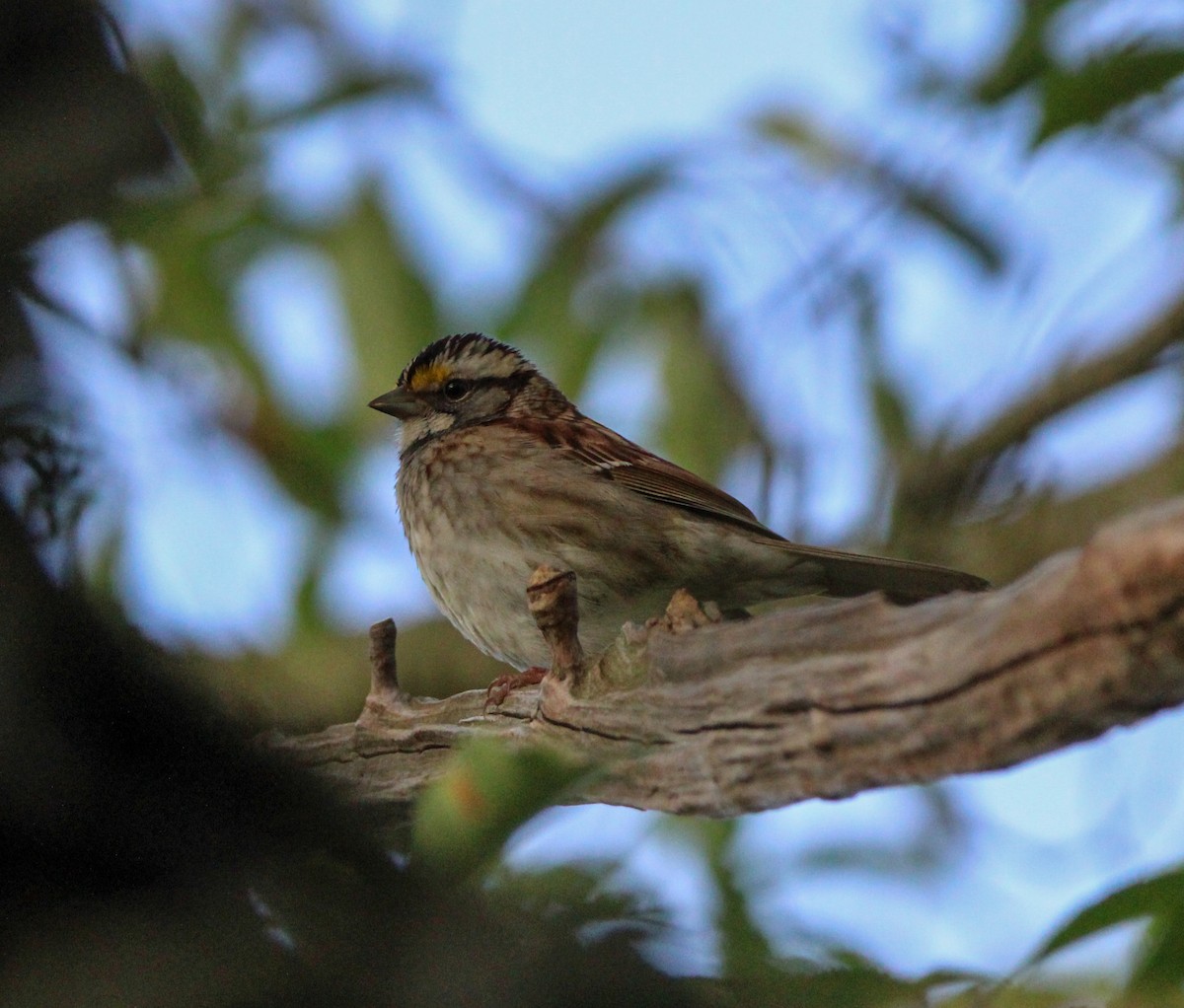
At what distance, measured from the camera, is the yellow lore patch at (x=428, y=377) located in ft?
14.6

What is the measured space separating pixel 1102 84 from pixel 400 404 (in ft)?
8.10

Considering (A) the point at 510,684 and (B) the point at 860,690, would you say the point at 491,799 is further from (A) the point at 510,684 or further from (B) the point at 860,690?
(A) the point at 510,684

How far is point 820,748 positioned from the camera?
163cm

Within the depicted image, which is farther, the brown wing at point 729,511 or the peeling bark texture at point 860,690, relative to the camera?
the brown wing at point 729,511

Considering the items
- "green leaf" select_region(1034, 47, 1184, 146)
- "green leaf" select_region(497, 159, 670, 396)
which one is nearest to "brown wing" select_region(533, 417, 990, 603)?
"green leaf" select_region(497, 159, 670, 396)

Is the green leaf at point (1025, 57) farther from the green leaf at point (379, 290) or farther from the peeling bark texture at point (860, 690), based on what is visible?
the green leaf at point (379, 290)

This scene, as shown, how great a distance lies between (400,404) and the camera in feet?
14.4

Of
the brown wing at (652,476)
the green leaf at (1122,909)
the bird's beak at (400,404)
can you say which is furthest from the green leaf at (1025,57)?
the bird's beak at (400,404)

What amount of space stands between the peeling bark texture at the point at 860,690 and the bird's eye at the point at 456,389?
89.1 inches

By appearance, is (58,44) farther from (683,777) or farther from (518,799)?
(683,777)

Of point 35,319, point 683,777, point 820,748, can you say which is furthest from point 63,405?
point 683,777

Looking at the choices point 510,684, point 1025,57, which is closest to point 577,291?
point 510,684

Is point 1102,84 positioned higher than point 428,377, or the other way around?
point 428,377

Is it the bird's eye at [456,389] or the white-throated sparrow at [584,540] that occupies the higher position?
the bird's eye at [456,389]
